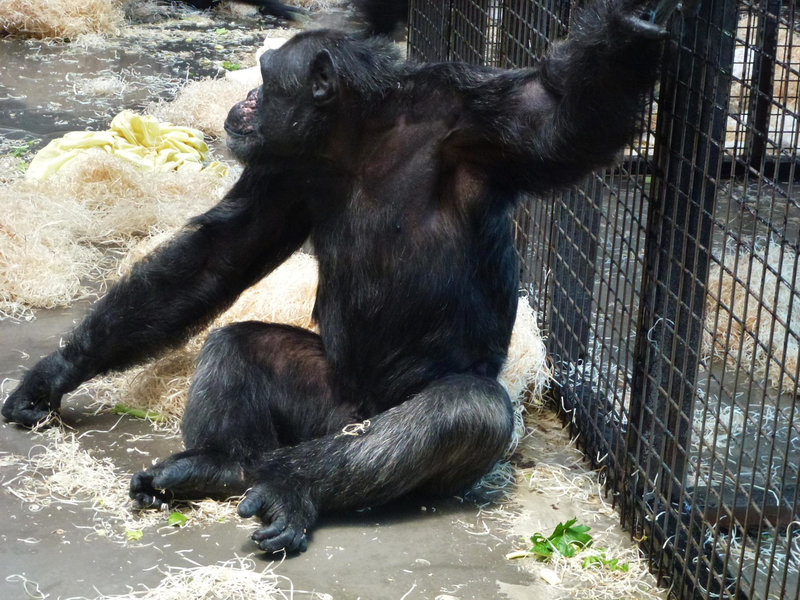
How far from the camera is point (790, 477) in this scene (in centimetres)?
414

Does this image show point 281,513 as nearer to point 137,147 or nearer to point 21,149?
point 137,147

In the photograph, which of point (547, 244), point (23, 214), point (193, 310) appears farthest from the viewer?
point (23, 214)

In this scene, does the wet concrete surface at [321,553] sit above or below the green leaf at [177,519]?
below

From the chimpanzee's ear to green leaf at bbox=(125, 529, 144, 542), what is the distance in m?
1.47

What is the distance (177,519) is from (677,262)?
174 centimetres

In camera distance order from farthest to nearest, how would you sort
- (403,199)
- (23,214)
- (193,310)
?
(23,214), (193,310), (403,199)

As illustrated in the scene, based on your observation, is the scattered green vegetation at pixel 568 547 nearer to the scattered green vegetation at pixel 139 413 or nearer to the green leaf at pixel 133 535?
the green leaf at pixel 133 535

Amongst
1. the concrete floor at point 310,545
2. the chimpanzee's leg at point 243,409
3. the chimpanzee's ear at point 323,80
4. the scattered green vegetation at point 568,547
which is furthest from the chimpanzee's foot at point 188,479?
the chimpanzee's ear at point 323,80

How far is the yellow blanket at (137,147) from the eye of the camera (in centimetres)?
696

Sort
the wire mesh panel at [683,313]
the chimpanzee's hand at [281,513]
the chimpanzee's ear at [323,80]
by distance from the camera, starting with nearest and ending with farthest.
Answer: the wire mesh panel at [683,313]
the chimpanzee's hand at [281,513]
the chimpanzee's ear at [323,80]

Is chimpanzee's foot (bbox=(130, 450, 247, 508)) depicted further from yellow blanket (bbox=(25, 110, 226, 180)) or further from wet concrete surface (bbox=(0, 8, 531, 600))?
yellow blanket (bbox=(25, 110, 226, 180))

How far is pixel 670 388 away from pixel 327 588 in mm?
1176

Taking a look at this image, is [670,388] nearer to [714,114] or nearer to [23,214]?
[714,114]

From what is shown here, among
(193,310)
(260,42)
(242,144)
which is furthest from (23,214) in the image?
(260,42)
